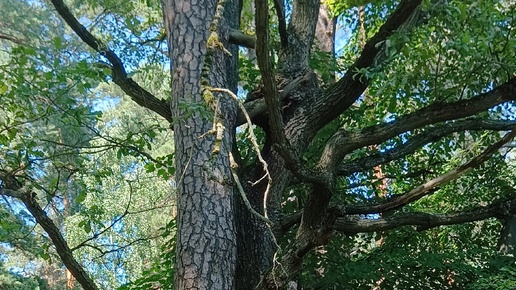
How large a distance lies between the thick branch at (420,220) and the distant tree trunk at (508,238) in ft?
1.19

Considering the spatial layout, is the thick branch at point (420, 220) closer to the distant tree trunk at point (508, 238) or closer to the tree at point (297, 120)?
the tree at point (297, 120)

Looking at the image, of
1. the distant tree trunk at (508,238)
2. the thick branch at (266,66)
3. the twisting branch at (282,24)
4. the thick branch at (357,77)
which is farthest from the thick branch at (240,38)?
the distant tree trunk at (508,238)

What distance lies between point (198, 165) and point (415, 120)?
148cm

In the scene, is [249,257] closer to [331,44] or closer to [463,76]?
[463,76]

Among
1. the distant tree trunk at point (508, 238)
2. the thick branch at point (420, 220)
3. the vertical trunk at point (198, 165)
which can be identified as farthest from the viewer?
the distant tree trunk at point (508, 238)

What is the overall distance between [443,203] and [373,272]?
2428 millimetres

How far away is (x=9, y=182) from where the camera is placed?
3725 millimetres

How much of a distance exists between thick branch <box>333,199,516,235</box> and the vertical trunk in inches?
37.9

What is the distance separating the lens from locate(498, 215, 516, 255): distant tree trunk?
4512 mm

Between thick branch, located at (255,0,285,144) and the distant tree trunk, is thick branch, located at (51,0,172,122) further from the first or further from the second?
the distant tree trunk

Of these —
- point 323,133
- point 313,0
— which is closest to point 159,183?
point 323,133

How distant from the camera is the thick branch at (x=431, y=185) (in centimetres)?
344

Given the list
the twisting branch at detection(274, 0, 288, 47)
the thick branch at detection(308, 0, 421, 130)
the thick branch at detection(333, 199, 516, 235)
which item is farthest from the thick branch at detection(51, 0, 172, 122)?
the thick branch at detection(333, 199, 516, 235)

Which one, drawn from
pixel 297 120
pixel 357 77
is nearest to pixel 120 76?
pixel 297 120
